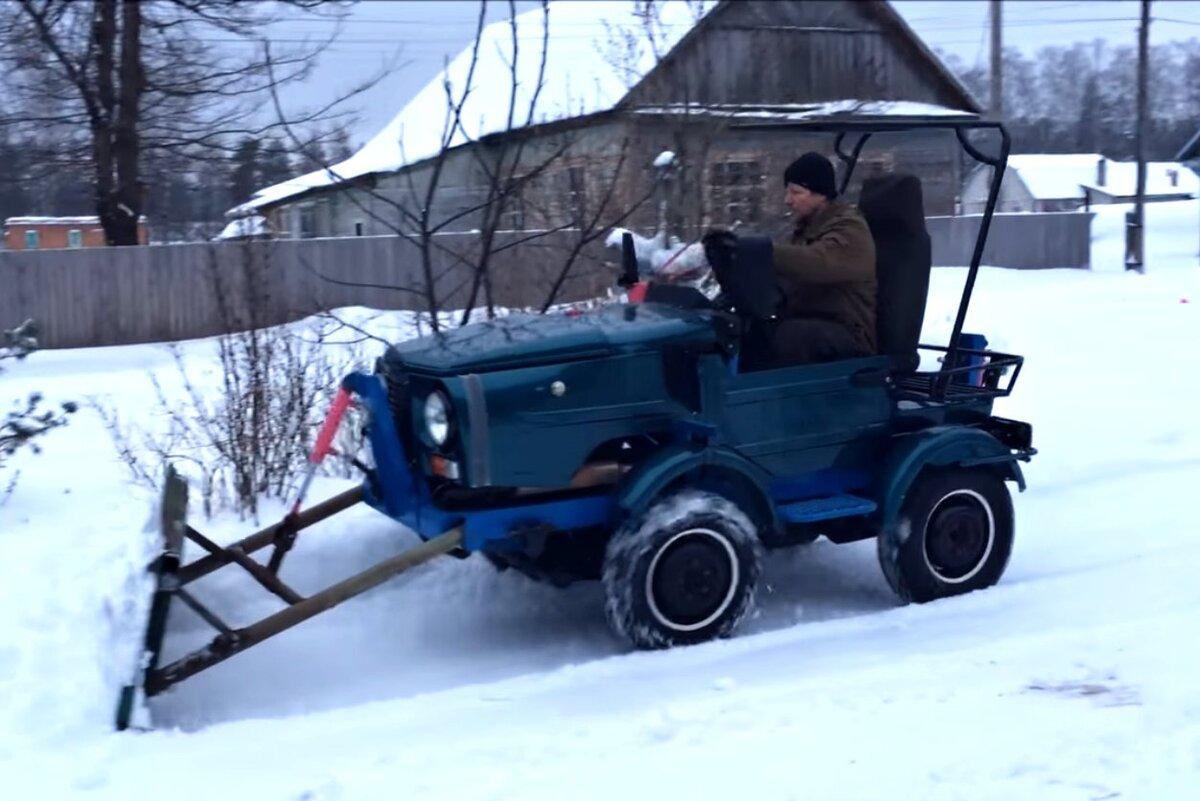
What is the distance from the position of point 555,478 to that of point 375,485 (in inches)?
34.0

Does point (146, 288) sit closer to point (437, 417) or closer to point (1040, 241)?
point (1040, 241)

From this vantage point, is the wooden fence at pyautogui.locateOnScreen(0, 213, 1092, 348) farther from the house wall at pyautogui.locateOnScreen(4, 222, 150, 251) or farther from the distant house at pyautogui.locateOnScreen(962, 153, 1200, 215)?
the distant house at pyautogui.locateOnScreen(962, 153, 1200, 215)

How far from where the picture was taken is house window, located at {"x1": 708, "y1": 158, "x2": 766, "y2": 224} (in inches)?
575

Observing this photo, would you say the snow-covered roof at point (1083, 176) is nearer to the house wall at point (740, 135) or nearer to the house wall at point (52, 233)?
the house wall at point (740, 135)

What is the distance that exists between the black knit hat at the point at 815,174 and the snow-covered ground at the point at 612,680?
1.94 meters

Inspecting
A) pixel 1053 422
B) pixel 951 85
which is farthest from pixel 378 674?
pixel 951 85

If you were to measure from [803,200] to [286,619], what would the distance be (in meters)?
3.09

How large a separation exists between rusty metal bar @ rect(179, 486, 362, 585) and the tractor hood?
728 millimetres

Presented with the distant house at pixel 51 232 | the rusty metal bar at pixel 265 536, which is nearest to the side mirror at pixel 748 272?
the rusty metal bar at pixel 265 536

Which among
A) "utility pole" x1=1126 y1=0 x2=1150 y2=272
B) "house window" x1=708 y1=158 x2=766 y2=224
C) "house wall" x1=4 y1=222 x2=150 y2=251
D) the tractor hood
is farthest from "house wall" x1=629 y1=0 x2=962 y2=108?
Result: the tractor hood

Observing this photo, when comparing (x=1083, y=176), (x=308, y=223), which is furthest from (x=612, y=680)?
(x=1083, y=176)

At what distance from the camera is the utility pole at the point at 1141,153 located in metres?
28.7

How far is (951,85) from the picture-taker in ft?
110

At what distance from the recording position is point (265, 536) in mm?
6453
